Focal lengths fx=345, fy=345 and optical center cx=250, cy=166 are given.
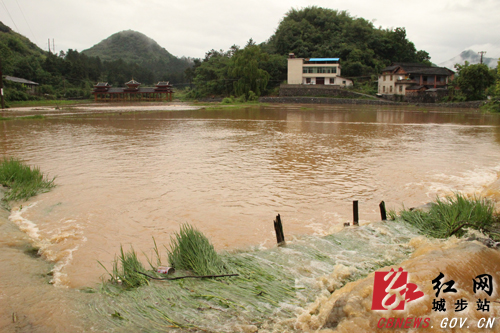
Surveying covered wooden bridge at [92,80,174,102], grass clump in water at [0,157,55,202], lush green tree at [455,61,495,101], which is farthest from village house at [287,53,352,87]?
grass clump in water at [0,157,55,202]

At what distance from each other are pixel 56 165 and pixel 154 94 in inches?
2587

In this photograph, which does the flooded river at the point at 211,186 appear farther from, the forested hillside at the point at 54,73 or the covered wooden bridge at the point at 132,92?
the covered wooden bridge at the point at 132,92

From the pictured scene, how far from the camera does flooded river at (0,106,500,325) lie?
20.0 feet

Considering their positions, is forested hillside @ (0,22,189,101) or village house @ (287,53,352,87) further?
village house @ (287,53,352,87)

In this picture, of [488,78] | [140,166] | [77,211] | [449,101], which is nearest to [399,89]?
[449,101]

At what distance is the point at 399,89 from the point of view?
2115 inches

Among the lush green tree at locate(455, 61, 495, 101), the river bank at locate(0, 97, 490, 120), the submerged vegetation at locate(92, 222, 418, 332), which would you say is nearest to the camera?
the submerged vegetation at locate(92, 222, 418, 332)

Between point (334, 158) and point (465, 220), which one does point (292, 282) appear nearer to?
point (465, 220)

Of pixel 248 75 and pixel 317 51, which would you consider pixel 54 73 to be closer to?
pixel 248 75

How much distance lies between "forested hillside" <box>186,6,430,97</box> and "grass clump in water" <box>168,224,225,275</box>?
57588 millimetres

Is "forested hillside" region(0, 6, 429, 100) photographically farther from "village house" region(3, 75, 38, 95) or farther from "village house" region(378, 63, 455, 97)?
"village house" region(378, 63, 455, 97)

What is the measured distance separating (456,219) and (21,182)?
379 inches

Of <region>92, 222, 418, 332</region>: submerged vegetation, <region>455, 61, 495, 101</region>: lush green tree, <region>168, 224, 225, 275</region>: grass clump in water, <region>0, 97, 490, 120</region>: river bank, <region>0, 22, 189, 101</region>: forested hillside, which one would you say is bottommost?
<region>92, 222, 418, 332</region>: submerged vegetation

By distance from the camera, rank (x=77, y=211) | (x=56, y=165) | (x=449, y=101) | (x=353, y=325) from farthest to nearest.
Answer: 1. (x=449, y=101)
2. (x=56, y=165)
3. (x=77, y=211)
4. (x=353, y=325)
